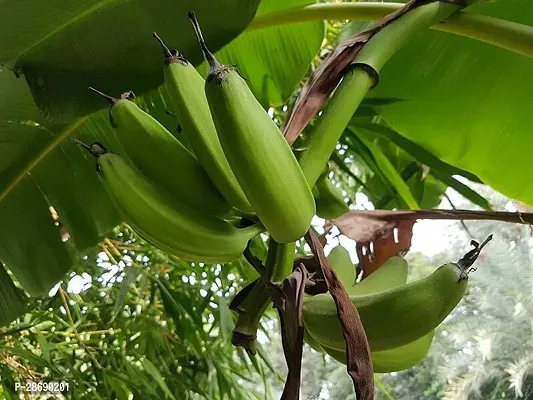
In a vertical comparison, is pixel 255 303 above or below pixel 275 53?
below

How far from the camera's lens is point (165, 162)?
13.9 inches

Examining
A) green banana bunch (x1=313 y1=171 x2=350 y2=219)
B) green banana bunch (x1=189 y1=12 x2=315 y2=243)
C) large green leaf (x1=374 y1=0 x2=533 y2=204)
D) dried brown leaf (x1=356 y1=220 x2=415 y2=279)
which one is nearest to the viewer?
green banana bunch (x1=189 y1=12 x2=315 y2=243)

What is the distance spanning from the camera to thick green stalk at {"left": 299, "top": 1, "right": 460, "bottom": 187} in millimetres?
322

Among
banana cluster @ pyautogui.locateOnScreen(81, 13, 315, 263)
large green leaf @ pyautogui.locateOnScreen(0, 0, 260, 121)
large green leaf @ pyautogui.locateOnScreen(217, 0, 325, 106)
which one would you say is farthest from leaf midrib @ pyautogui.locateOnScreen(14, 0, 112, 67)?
large green leaf @ pyautogui.locateOnScreen(217, 0, 325, 106)

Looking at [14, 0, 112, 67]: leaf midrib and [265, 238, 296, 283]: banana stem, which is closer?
[265, 238, 296, 283]: banana stem

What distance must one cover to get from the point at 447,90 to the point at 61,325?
30.0 inches

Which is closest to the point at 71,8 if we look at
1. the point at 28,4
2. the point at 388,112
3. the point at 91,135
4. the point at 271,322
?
the point at 28,4

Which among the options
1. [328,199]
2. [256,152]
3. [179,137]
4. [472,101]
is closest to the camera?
[256,152]

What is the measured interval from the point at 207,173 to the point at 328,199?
0.08 metres

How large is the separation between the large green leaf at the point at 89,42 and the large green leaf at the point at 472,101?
0.91ft

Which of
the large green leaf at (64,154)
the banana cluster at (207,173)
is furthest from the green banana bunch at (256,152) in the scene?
the large green leaf at (64,154)

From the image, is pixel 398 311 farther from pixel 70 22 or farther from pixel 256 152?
pixel 70 22

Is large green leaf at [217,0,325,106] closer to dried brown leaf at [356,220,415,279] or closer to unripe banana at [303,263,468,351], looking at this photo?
dried brown leaf at [356,220,415,279]

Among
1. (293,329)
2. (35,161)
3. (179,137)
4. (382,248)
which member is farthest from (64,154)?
(293,329)
